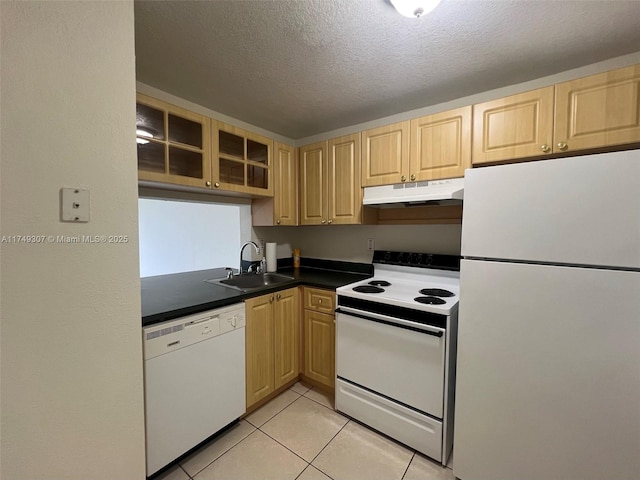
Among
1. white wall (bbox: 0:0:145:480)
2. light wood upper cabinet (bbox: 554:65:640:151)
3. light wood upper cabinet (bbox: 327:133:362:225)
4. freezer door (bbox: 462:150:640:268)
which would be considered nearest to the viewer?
white wall (bbox: 0:0:145:480)

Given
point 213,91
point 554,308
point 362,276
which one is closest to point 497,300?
point 554,308

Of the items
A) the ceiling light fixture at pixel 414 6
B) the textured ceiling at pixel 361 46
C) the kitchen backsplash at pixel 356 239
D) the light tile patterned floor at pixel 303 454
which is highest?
the textured ceiling at pixel 361 46

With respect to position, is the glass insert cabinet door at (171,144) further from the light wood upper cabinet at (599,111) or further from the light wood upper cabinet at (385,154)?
the light wood upper cabinet at (599,111)

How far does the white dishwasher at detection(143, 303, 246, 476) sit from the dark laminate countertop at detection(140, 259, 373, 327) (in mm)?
56

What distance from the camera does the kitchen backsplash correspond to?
2.10m

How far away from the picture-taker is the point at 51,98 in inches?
31.9

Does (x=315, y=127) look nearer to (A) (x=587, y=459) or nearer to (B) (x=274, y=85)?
(B) (x=274, y=85)

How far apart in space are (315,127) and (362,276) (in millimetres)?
1482

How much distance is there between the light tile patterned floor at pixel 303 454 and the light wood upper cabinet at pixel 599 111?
1.97m

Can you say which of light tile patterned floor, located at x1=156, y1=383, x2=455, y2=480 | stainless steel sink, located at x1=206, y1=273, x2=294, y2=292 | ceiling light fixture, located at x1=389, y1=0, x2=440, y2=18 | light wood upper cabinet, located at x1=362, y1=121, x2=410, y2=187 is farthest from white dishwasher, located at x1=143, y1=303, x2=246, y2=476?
ceiling light fixture, located at x1=389, y1=0, x2=440, y2=18

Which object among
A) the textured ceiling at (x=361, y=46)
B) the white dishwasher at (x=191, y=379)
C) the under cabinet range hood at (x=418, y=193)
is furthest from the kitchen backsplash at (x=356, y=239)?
the white dishwasher at (x=191, y=379)

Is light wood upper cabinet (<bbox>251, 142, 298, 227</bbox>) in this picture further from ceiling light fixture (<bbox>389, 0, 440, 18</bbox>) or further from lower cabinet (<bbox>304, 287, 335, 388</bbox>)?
ceiling light fixture (<bbox>389, 0, 440, 18</bbox>)

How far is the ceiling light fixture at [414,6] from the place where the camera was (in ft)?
3.35

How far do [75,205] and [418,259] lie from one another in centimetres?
210
